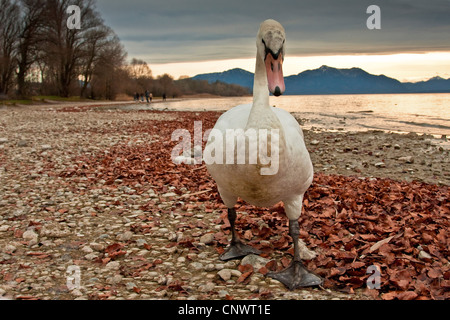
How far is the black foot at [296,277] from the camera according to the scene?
159 inches

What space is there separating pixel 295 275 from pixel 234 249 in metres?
1.02

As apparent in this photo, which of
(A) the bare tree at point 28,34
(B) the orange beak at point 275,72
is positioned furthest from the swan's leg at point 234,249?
(A) the bare tree at point 28,34

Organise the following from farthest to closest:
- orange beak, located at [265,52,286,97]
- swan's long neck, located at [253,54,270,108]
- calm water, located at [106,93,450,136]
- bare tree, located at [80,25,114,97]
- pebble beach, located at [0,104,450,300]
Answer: bare tree, located at [80,25,114,97], calm water, located at [106,93,450,136], pebble beach, located at [0,104,450,300], swan's long neck, located at [253,54,270,108], orange beak, located at [265,52,286,97]

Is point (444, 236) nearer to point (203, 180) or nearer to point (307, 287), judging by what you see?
point (307, 287)

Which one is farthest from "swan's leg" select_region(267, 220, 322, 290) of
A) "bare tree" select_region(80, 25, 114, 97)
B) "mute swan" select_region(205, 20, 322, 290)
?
"bare tree" select_region(80, 25, 114, 97)

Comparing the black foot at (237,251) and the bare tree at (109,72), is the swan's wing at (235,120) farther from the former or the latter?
the bare tree at (109,72)

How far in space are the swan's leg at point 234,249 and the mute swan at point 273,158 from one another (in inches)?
23.3

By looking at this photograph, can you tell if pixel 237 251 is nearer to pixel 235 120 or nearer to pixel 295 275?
pixel 295 275

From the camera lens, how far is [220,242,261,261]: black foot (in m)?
4.78

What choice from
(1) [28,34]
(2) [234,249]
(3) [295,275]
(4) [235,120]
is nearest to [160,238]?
(2) [234,249]

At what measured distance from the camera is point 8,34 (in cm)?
4391

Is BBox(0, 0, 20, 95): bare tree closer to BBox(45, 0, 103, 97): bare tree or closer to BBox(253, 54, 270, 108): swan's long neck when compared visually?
BBox(45, 0, 103, 97): bare tree

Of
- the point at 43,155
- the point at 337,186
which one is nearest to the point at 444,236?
the point at 337,186

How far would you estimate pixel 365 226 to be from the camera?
537cm
